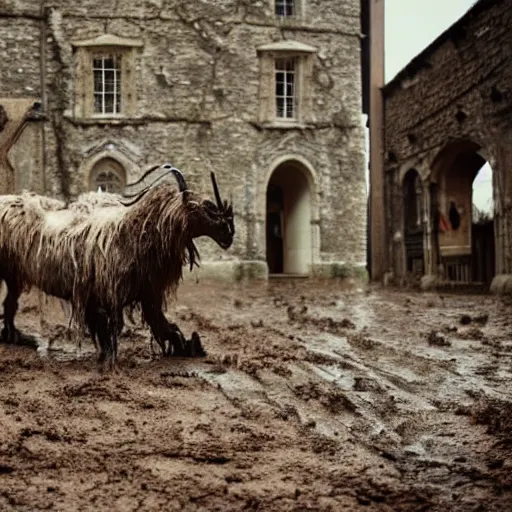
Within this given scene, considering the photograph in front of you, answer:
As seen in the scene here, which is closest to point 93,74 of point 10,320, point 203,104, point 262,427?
point 203,104

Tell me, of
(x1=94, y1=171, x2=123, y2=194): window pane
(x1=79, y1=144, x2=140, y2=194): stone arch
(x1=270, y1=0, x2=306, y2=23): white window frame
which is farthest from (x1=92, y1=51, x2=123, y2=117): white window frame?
(x1=270, y1=0, x2=306, y2=23): white window frame

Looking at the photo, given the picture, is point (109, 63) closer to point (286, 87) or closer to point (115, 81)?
point (115, 81)

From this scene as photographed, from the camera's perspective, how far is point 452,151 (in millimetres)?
15391

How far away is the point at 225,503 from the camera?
229 cm

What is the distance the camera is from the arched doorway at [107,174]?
18781mm

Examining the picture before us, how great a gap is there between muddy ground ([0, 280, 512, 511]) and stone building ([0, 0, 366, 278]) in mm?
13125

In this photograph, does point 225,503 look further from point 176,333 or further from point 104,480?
point 176,333

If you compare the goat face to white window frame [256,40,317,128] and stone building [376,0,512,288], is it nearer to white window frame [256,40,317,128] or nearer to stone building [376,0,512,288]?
stone building [376,0,512,288]

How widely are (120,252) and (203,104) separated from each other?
14.9 m

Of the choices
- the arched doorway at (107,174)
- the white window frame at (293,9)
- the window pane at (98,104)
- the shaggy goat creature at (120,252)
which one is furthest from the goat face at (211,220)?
the white window frame at (293,9)

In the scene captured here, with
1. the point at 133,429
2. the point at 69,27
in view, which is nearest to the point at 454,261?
the point at 69,27

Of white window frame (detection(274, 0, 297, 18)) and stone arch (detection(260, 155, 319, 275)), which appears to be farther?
white window frame (detection(274, 0, 297, 18))

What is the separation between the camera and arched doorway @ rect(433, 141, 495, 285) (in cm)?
1566

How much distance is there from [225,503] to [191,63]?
17602 mm
